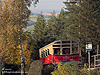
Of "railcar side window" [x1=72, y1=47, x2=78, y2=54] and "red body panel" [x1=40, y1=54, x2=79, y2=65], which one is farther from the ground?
"railcar side window" [x1=72, y1=47, x2=78, y2=54]

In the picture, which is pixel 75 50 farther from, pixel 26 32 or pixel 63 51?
pixel 26 32

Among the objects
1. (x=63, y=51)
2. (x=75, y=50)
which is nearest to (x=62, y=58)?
(x=63, y=51)

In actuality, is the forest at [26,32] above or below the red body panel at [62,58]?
above

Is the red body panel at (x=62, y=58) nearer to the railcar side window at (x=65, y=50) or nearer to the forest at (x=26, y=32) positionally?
the railcar side window at (x=65, y=50)

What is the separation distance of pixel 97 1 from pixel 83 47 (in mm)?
8255

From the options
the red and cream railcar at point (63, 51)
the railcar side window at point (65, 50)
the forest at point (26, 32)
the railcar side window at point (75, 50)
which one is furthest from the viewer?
the railcar side window at point (75, 50)

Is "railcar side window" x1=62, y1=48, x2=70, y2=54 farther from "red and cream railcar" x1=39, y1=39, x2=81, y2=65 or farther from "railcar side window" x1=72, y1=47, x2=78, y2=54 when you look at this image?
"railcar side window" x1=72, y1=47, x2=78, y2=54

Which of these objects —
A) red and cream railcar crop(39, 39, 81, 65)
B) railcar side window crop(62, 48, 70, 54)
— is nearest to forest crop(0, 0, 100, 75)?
red and cream railcar crop(39, 39, 81, 65)

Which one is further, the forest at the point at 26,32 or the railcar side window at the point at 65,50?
the railcar side window at the point at 65,50

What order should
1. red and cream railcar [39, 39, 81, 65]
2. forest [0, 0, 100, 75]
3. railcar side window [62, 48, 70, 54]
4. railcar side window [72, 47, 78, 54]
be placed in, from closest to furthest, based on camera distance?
forest [0, 0, 100, 75] < red and cream railcar [39, 39, 81, 65] < railcar side window [62, 48, 70, 54] < railcar side window [72, 47, 78, 54]

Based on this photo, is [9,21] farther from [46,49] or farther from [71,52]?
[71,52]

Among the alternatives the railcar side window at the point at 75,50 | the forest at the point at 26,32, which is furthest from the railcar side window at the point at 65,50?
the forest at the point at 26,32

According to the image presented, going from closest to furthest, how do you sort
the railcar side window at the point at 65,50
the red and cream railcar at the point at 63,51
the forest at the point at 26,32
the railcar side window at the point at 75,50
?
1. the forest at the point at 26,32
2. the red and cream railcar at the point at 63,51
3. the railcar side window at the point at 65,50
4. the railcar side window at the point at 75,50

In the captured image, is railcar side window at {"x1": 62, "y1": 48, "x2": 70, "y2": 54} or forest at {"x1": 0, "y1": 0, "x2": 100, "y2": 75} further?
railcar side window at {"x1": 62, "y1": 48, "x2": 70, "y2": 54}
